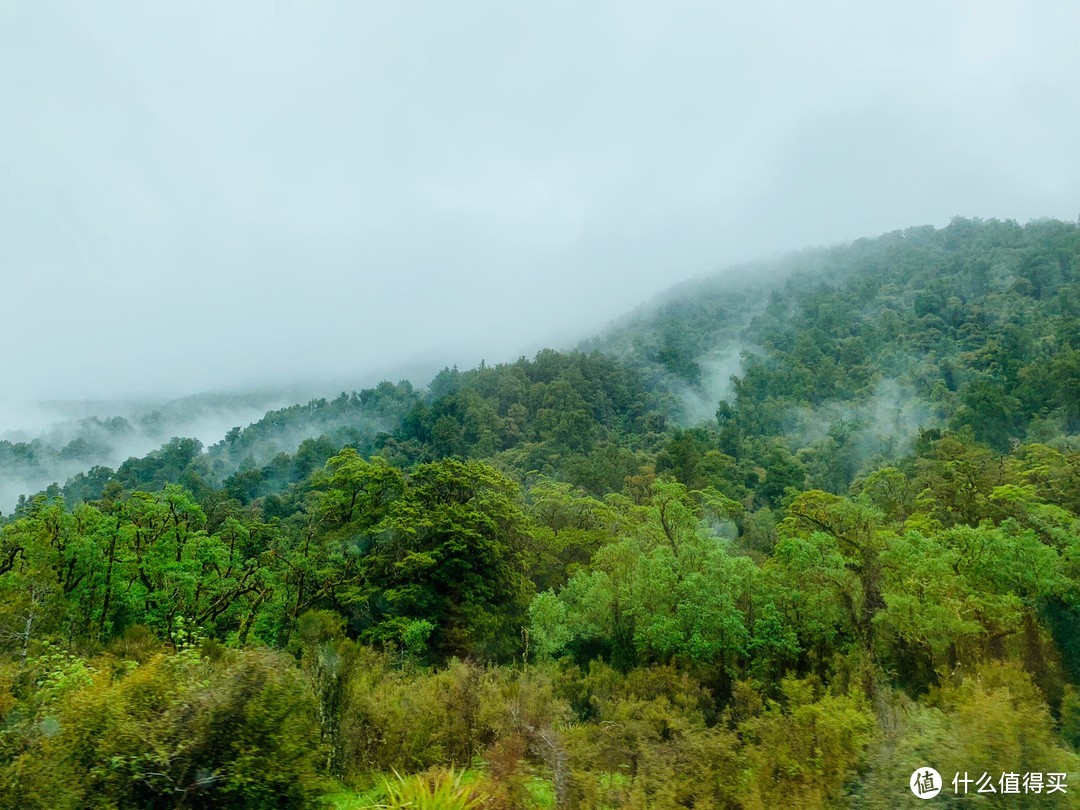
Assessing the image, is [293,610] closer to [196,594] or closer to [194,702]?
[196,594]

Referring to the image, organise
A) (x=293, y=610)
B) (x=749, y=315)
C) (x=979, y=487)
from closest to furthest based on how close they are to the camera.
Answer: (x=293, y=610), (x=979, y=487), (x=749, y=315)

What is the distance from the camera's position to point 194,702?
285 inches

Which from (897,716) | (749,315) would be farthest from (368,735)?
(749,315)

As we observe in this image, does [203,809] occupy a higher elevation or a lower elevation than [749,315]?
lower

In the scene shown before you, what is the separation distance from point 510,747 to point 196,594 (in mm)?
17750

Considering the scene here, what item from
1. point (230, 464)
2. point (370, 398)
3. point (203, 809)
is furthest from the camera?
point (370, 398)

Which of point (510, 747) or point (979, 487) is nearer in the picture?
point (510, 747)

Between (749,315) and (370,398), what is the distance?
4214 inches

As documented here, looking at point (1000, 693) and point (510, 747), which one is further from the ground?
point (1000, 693)

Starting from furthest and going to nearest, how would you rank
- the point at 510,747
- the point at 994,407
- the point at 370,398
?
the point at 370,398
the point at 994,407
the point at 510,747

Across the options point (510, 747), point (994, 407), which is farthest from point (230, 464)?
point (510, 747)

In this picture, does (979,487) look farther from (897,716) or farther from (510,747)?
(510,747)

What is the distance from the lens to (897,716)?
9.45 metres

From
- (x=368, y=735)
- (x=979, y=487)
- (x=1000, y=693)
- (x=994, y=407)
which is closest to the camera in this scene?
(x=1000, y=693)
